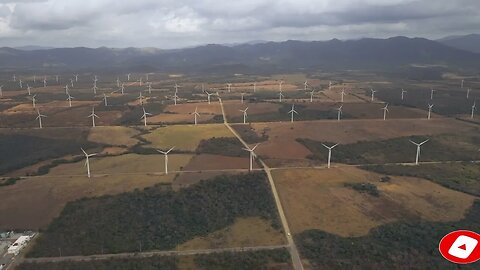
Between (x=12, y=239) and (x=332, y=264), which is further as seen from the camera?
(x=12, y=239)

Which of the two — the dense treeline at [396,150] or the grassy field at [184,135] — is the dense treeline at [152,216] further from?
the grassy field at [184,135]

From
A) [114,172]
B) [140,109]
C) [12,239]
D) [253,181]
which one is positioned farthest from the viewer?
[140,109]

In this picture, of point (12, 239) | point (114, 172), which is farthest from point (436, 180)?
point (12, 239)

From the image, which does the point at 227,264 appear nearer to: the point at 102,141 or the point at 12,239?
the point at 12,239

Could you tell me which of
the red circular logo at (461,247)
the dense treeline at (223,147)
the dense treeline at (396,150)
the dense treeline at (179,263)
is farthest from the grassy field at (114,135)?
the red circular logo at (461,247)

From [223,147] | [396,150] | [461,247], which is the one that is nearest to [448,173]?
[396,150]

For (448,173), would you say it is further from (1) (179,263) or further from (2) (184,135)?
(2) (184,135)

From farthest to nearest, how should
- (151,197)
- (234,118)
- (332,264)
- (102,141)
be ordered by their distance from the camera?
(234,118) → (102,141) → (151,197) → (332,264)

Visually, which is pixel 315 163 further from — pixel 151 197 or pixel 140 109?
pixel 140 109
